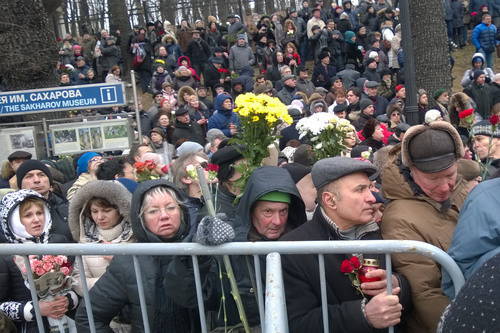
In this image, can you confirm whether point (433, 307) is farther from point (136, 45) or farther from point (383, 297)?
point (136, 45)

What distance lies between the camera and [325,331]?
272cm

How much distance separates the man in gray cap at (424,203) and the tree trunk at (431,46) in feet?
29.4

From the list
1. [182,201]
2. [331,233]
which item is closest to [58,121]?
[182,201]

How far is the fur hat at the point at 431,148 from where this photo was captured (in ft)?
9.98

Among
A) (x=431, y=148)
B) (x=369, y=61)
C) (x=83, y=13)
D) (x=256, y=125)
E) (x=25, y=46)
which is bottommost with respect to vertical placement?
(x=431, y=148)

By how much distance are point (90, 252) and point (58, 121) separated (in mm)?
6240

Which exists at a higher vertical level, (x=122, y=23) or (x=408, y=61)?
(x=122, y=23)

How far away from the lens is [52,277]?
3.21m

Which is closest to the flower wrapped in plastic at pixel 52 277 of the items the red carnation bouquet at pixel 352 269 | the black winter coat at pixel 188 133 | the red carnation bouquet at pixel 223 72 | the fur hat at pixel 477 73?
the red carnation bouquet at pixel 352 269

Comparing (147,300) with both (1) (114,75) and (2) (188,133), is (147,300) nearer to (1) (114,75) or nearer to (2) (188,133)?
(2) (188,133)

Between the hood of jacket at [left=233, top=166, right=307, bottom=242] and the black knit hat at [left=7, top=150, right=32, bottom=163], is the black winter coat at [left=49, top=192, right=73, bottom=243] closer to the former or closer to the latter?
A: the black knit hat at [left=7, top=150, right=32, bottom=163]

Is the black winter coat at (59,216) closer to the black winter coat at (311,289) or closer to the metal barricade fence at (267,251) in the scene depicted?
the metal barricade fence at (267,251)

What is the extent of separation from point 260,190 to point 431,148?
0.99m

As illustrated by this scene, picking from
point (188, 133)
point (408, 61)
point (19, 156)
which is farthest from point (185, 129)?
point (408, 61)
